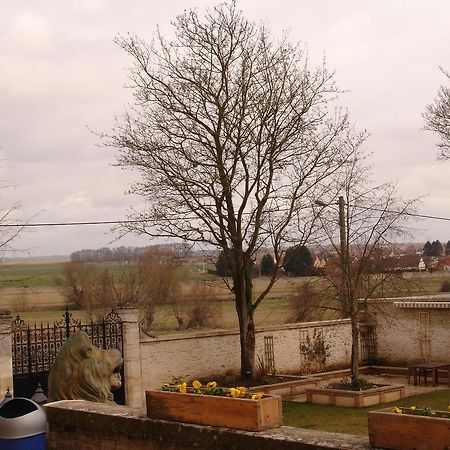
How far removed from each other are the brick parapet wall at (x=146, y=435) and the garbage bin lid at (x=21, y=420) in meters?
0.43

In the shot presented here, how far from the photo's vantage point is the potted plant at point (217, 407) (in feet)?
22.3

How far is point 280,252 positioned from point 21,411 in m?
15.2

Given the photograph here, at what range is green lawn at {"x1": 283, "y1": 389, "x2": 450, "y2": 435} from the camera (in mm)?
16500

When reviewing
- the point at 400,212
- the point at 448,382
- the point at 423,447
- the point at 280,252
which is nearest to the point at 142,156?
the point at 280,252

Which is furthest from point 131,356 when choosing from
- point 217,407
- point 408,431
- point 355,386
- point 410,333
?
point 408,431

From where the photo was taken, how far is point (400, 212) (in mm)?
22734

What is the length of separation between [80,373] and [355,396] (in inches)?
390

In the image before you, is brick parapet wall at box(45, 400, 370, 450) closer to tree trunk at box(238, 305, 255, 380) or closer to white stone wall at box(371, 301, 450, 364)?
tree trunk at box(238, 305, 255, 380)

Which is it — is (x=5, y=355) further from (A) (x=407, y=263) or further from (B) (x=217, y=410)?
(A) (x=407, y=263)

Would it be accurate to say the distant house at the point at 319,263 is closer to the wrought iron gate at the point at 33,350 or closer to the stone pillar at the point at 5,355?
the wrought iron gate at the point at 33,350

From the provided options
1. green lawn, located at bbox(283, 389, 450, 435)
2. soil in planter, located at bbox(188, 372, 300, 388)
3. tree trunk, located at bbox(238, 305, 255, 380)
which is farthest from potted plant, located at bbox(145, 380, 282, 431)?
Answer: tree trunk, located at bbox(238, 305, 255, 380)

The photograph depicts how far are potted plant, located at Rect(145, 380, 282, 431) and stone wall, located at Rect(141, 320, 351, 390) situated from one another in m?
12.4

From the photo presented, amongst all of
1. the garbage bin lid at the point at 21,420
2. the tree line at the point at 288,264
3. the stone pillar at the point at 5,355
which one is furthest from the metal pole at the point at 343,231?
the garbage bin lid at the point at 21,420

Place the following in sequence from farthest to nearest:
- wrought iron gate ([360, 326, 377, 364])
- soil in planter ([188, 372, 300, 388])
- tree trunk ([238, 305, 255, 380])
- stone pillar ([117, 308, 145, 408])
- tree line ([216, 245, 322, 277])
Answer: wrought iron gate ([360, 326, 377, 364]), tree line ([216, 245, 322, 277]), tree trunk ([238, 305, 255, 380]), soil in planter ([188, 372, 300, 388]), stone pillar ([117, 308, 145, 408])
